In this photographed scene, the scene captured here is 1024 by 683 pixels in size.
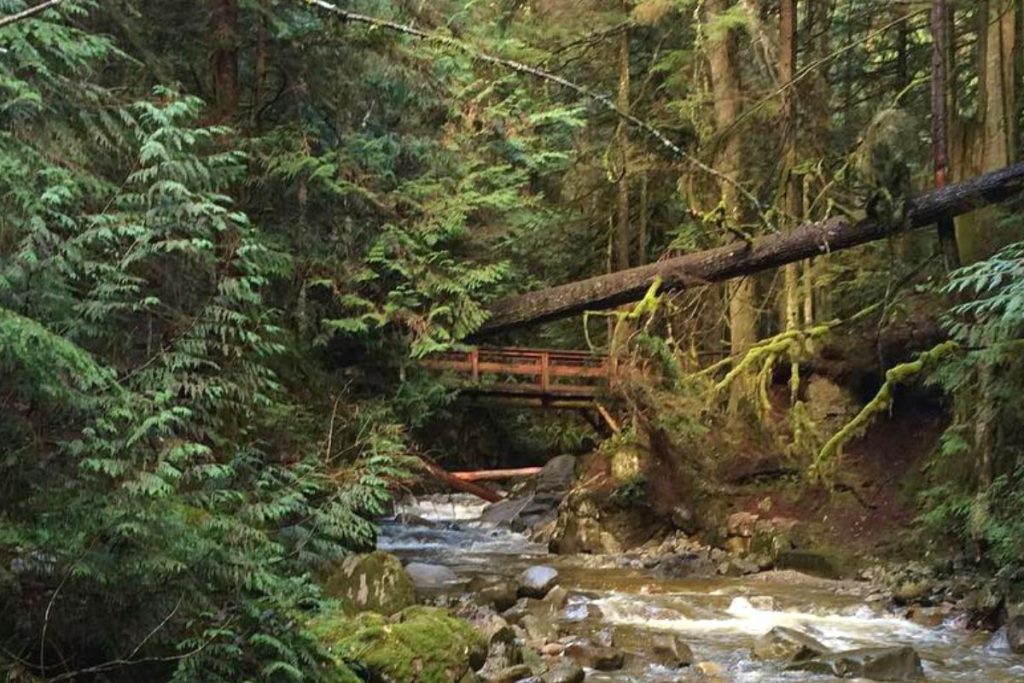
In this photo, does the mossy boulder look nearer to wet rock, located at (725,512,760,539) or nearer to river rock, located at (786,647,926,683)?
river rock, located at (786,647,926,683)

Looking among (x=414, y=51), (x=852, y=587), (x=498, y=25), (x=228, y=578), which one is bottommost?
(x=852, y=587)

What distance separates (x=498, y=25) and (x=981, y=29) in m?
6.82

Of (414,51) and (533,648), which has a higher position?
(414,51)

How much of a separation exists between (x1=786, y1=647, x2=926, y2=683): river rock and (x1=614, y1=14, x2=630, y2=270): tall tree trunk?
→ 8.98 m

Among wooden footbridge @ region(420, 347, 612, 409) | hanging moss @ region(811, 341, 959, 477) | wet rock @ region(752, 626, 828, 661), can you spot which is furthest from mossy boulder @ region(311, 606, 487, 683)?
wooden footbridge @ region(420, 347, 612, 409)

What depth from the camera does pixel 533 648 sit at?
24.1 ft

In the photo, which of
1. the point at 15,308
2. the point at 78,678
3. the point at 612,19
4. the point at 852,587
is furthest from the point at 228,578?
the point at 612,19

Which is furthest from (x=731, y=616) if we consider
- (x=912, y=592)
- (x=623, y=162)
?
(x=623, y=162)

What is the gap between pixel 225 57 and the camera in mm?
9438

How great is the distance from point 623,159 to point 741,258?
4367mm

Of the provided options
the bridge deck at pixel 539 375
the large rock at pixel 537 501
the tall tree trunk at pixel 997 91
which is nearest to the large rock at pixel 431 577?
the large rock at pixel 537 501

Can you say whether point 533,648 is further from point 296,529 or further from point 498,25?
point 498,25

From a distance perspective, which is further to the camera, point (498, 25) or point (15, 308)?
point (498, 25)

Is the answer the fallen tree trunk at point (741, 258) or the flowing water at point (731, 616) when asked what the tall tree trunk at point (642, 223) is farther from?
the flowing water at point (731, 616)
